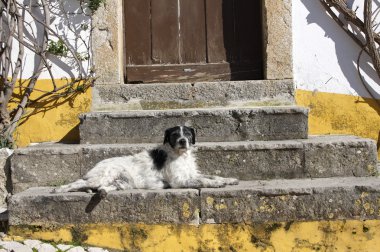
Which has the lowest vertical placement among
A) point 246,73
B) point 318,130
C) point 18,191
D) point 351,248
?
point 351,248

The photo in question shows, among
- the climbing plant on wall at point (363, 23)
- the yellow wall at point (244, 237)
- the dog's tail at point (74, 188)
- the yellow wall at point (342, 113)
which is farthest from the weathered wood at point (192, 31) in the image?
the yellow wall at point (244, 237)

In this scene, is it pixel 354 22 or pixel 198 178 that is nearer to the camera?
pixel 198 178

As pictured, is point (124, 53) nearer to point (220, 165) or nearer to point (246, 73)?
point (246, 73)

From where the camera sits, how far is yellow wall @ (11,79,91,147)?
591cm

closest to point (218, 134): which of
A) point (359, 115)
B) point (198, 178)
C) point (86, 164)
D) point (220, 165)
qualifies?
point (220, 165)

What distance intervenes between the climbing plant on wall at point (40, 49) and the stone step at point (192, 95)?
29cm

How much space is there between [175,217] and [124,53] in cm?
260

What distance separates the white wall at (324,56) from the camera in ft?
19.9

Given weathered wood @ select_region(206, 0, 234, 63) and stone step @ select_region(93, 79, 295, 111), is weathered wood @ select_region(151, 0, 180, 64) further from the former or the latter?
stone step @ select_region(93, 79, 295, 111)

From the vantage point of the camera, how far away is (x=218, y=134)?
5426mm

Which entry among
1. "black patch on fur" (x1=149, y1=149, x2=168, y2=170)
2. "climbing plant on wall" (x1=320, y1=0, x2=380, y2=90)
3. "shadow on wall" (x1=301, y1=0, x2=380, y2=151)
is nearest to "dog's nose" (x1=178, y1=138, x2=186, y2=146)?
"black patch on fur" (x1=149, y1=149, x2=168, y2=170)

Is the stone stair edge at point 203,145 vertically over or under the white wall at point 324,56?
under

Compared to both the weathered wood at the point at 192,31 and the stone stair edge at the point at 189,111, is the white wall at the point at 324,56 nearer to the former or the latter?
the stone stair edge at the point at 189,111

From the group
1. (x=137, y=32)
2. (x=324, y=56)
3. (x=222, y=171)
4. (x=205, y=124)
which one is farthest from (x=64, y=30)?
(x=324, y=56)
